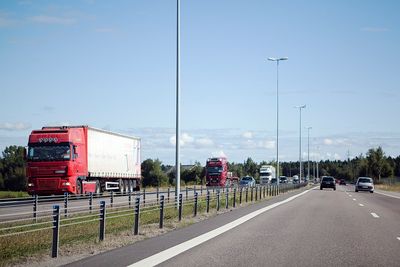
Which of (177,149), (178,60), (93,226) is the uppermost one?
(178,60)

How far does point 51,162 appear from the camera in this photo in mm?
35219

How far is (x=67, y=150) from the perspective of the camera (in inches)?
1400

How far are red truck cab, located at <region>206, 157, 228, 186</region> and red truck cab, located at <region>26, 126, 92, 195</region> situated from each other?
1479 inches

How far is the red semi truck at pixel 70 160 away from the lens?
1379 inches

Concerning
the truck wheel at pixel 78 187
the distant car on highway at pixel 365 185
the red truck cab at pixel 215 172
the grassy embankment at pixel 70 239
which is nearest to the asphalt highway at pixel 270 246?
the grassy embankment at pixel 70 239

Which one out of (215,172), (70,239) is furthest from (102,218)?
(215,172)

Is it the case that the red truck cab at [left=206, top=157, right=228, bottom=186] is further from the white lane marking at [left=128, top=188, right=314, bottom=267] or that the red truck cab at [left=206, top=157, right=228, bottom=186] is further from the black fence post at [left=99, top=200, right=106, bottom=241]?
the black fence post at [left=99, top=200, right=106, bottom=241]

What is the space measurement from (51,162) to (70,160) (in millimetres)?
1136

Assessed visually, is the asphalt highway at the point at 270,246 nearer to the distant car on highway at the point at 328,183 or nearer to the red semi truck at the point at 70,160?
the red semi truck at the point at 70,160

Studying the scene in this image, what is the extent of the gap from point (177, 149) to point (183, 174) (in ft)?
333

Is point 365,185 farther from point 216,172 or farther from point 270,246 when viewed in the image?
point 270,246

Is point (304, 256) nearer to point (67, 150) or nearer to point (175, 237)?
point (175, 237)

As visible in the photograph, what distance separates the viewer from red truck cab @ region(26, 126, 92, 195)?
3500 cm

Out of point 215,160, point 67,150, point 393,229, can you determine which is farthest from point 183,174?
point 393,229
